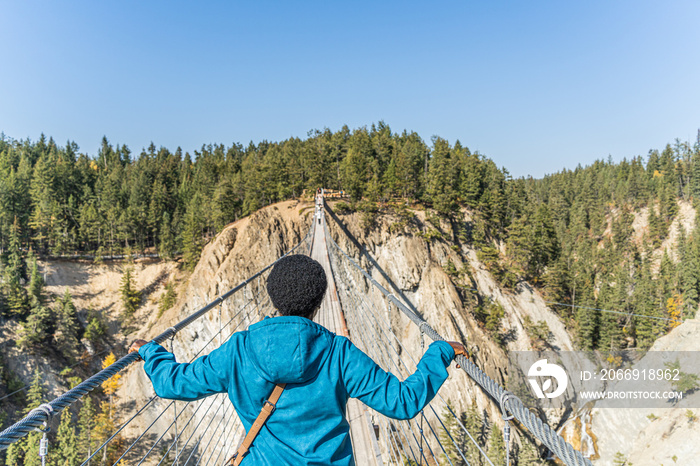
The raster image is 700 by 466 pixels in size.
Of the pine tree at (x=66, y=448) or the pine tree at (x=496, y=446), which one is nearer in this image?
the pine tree at (x=496, y=446)

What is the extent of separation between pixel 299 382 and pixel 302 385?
0.05 ft

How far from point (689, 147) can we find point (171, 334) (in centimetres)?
9142

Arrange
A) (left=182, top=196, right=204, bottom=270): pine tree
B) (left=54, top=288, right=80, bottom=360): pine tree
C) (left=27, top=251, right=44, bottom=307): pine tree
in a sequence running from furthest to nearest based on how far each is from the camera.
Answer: (left=182, top=196, right=204, bottom=270): pine tree, (left=54, top=288, right=80, bottom=360): pine tree, (left=27, top=251, right=44, bottom=307): pine tree

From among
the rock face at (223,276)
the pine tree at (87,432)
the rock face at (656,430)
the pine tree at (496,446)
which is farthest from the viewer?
the rock face at (223,276)

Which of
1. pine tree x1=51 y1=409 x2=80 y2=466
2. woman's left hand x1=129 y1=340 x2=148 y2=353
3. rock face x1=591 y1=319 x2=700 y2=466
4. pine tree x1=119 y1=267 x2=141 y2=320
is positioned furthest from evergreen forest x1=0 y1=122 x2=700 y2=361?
woman's left hand x1=129 y1=340 x2=148 y2=353

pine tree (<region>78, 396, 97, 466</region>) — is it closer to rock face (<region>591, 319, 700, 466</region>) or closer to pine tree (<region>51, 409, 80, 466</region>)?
pine tree (<region>51, 409, 80, 466</region>)

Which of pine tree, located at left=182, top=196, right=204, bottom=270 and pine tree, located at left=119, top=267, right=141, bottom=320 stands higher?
pine tree, located at left=182, top=196, right=204, bottom=270

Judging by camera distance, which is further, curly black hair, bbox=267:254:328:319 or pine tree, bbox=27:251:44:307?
pine tree, bbox=27:251:44:307

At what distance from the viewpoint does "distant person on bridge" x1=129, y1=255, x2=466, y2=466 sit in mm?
1243

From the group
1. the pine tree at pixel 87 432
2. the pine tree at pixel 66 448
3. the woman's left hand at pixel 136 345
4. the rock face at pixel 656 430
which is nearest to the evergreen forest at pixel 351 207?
the rock face at pixel 656 430

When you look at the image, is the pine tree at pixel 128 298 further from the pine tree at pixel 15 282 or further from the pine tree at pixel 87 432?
the pine tree at pixel 87 432

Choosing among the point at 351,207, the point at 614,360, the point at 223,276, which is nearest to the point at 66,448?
the point at 223,276

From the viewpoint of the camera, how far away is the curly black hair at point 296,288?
1.37 m

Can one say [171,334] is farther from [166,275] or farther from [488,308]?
[166,275]
